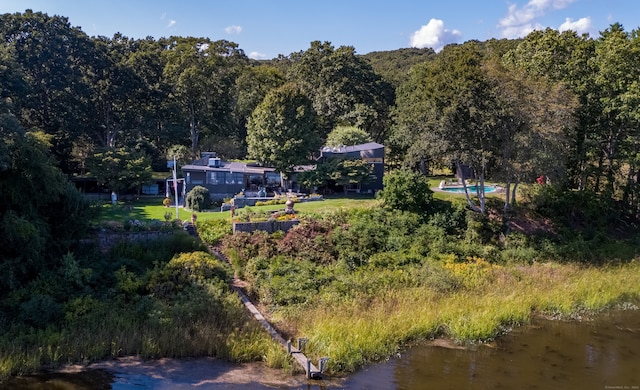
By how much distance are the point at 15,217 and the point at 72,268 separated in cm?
241

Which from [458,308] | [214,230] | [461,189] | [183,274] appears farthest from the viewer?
[461,189]

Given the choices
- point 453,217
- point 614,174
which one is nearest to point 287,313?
point 453,217

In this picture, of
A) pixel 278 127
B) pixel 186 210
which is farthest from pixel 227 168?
pixel 186 210

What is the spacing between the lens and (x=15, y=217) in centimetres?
1571

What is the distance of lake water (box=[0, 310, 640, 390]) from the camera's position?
11.9 meters

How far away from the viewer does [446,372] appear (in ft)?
43.3

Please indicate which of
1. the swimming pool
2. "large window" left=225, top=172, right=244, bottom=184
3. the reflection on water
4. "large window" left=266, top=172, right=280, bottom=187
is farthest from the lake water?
"large window" left=266, top=172, right=280, bottom=187

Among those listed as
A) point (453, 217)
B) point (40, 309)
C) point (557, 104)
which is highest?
point (557, 104)

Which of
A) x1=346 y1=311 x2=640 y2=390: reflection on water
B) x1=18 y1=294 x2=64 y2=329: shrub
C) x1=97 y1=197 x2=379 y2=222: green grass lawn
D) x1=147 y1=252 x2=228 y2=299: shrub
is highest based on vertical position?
x1=97 y1=197 x2=379 y2=222: green grass lawn

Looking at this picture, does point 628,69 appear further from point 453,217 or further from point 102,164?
point 102,164

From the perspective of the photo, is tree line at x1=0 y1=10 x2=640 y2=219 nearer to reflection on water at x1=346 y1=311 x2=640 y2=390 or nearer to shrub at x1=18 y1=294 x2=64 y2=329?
shrub at x1=18 y1=294 x2=64 y2=329

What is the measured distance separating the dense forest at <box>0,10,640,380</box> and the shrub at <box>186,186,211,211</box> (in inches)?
207

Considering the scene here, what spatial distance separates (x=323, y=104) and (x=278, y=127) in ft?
50.9

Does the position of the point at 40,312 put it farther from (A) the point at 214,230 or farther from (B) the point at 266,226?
(B) the point at 266,226
